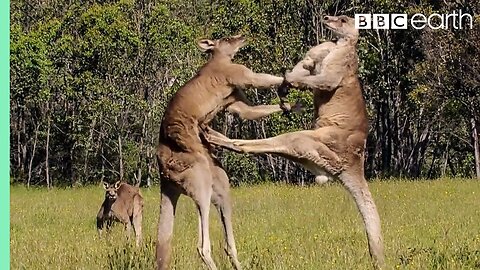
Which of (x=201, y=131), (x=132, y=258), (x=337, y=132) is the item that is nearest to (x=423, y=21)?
(x=337, y=132)

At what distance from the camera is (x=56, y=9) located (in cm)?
3622

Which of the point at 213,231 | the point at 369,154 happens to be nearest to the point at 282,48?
the point at 369,154

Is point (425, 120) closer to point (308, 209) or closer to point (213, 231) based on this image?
point (308, 209)

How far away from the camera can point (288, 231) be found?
38.1ft

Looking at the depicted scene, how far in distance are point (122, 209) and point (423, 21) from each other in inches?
739

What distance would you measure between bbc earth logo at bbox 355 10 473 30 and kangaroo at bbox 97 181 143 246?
46.9 ft

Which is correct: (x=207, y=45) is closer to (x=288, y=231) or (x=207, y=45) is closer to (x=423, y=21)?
(x=288, y=231)

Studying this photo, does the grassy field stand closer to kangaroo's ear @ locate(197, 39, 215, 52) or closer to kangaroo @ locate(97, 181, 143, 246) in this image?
kangaroo @ locate(97, 181, 143, 246)

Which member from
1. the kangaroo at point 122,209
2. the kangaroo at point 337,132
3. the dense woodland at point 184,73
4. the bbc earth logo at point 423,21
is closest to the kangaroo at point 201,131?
the kangaroo at point 337,132

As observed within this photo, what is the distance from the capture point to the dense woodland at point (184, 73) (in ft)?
95.3

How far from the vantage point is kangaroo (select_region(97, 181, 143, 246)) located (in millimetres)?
12414

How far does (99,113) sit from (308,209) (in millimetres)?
20509

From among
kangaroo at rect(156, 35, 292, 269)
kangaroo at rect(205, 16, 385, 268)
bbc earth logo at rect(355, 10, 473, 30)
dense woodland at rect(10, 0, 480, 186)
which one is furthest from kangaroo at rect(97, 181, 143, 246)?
dense woodland at rect(10, 0, 480, 186)

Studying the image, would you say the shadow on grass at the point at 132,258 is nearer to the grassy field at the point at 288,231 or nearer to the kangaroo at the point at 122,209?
the grassy field at the point at 288,231
